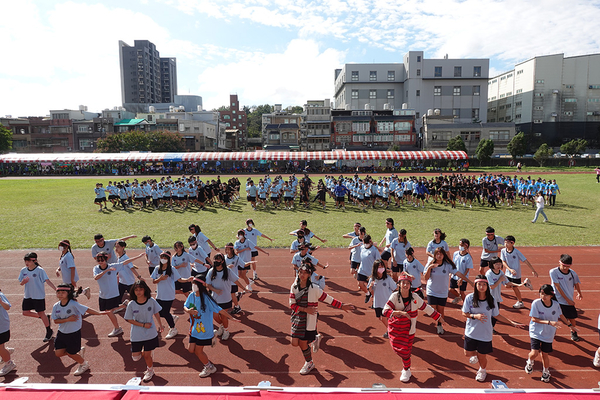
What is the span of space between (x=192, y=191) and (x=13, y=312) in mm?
15036

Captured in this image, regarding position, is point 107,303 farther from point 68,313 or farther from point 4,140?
point 4,140

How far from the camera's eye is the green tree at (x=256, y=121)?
341ft

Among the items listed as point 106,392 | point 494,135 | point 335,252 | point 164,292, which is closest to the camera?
point 106,392

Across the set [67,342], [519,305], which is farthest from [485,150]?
[67,342]

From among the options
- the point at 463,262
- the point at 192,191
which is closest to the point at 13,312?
the point at 463,262

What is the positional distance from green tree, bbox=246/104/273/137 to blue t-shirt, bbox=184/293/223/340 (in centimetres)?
10012

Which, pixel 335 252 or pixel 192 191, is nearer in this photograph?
pixel 335 252

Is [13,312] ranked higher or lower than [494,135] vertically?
lower

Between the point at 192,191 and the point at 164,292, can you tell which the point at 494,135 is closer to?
the point at 192,191

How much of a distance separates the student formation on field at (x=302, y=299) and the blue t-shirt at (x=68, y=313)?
0.04 feet

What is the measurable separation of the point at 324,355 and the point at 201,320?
233 cm

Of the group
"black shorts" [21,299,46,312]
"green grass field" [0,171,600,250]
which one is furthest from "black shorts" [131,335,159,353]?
"green grass field" [0,171,600,250]

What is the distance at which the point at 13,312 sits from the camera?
8273 millimetres

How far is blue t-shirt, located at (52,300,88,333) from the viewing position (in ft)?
18.0
